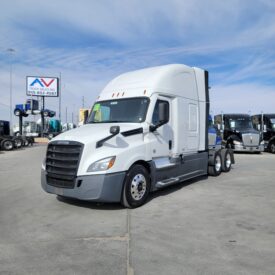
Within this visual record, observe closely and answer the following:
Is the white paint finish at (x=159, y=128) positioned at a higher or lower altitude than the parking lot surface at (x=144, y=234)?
higher

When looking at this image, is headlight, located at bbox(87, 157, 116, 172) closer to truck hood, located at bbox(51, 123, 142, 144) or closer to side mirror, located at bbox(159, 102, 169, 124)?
truck hood, located at bbox(51, 123, 142, 144)

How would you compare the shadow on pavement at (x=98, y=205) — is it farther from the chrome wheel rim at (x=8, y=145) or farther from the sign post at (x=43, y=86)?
the sign post at (x=43, y=86)

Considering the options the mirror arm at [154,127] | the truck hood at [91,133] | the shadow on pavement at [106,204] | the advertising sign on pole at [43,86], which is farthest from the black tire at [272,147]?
the advertising sign on pole at [43,86]

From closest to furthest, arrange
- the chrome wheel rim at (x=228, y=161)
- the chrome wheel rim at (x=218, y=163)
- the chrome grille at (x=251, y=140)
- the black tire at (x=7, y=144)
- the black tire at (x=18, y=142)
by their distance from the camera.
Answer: the chrome wheel rim at (x=218, y=163), the chrome wheel rim at (x=228, y=161), the chrome grille at (x=251, y=140), the black tire at (x=7, y=144), the black tire at (x=18, y=142)

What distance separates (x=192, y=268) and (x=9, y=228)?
11.0ft

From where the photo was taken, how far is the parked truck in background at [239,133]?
67.4 feet

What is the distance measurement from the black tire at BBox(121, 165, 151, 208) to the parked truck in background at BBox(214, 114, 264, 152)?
49.2 ft

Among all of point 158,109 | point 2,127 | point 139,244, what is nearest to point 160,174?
point 158,109

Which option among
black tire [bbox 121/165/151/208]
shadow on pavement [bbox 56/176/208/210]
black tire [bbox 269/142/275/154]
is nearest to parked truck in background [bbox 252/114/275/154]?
black tire [bbox 269/142/275/154]

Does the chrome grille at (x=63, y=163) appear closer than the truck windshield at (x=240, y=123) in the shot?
Yes

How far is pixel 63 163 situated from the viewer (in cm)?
660

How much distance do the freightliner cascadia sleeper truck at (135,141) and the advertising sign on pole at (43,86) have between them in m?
40.8

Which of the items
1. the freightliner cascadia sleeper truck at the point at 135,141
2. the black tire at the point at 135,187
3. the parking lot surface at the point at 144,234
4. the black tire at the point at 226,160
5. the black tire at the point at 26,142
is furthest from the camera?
the black tire at the point at 26,142

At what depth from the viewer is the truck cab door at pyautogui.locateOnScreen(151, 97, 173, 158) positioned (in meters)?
7.53
